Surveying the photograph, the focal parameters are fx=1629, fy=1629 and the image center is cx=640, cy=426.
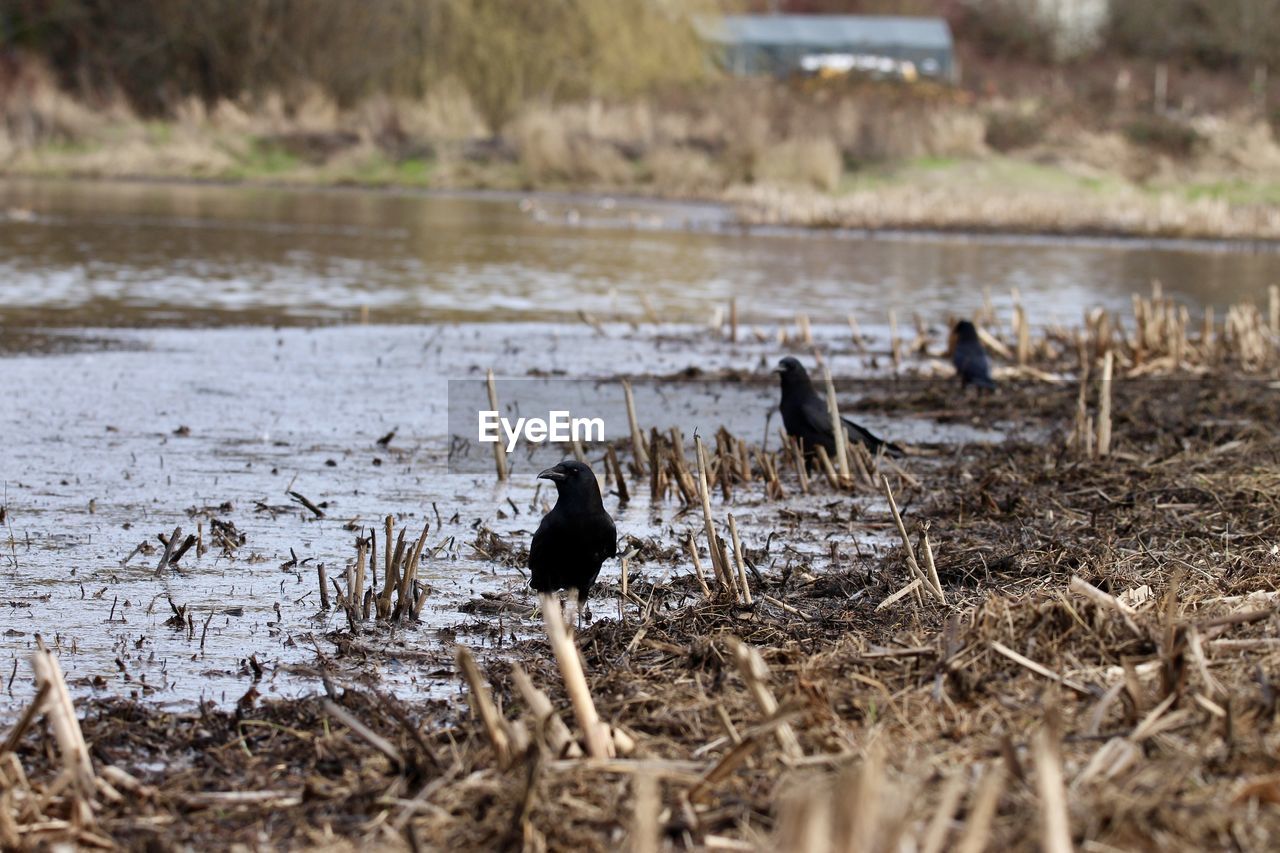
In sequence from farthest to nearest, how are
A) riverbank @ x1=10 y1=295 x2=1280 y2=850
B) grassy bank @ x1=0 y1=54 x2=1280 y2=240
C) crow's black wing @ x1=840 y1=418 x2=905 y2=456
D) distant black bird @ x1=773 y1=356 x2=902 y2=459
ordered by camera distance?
1. grassy bank @ x1=0 y1=54 x2=1280 y2=240
2. crow's black wing @ x1=840 y1=418 x2=905 y2=456
3. distant black bird @ x1=773 y1=356 x2=902 y2=459
4. riverbank @ x1=10 y1=295 x2=1280 y2=850

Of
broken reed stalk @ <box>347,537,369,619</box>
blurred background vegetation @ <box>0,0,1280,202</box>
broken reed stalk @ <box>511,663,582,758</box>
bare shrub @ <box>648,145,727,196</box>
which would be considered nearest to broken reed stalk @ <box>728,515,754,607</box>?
broken reed stalk @ <box>347,537,369,619</box>

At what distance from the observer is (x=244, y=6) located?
4956cm

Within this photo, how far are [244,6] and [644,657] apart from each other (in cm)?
4794

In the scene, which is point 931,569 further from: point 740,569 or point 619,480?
point 619,480

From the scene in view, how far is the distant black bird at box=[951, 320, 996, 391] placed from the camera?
12.0m

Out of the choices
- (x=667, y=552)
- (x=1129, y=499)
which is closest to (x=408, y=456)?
(x=667, y=552)

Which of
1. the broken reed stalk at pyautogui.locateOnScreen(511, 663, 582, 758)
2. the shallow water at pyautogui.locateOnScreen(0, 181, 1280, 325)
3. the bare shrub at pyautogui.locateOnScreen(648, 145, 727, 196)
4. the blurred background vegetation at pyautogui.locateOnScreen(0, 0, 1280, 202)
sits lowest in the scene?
the broken reed stalk at pyautogui.locateOnScreen(511, 663, 582, 758)

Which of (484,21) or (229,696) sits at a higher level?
(484,21)

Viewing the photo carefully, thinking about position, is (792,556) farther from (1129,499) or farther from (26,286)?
(26,286)

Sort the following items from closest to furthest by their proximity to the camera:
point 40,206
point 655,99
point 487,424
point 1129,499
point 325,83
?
point 1129,499
point 487,424
point 40,206
point 655,99
point 325,83

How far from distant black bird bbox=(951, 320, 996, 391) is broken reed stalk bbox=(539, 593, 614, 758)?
27.6ft

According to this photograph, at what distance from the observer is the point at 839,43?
66438mm

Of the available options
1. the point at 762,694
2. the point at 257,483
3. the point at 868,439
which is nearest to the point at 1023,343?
the point at 868,439

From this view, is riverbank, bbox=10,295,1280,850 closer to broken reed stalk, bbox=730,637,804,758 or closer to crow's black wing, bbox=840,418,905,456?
broken reed stalk, bbox=730,637,804,758
